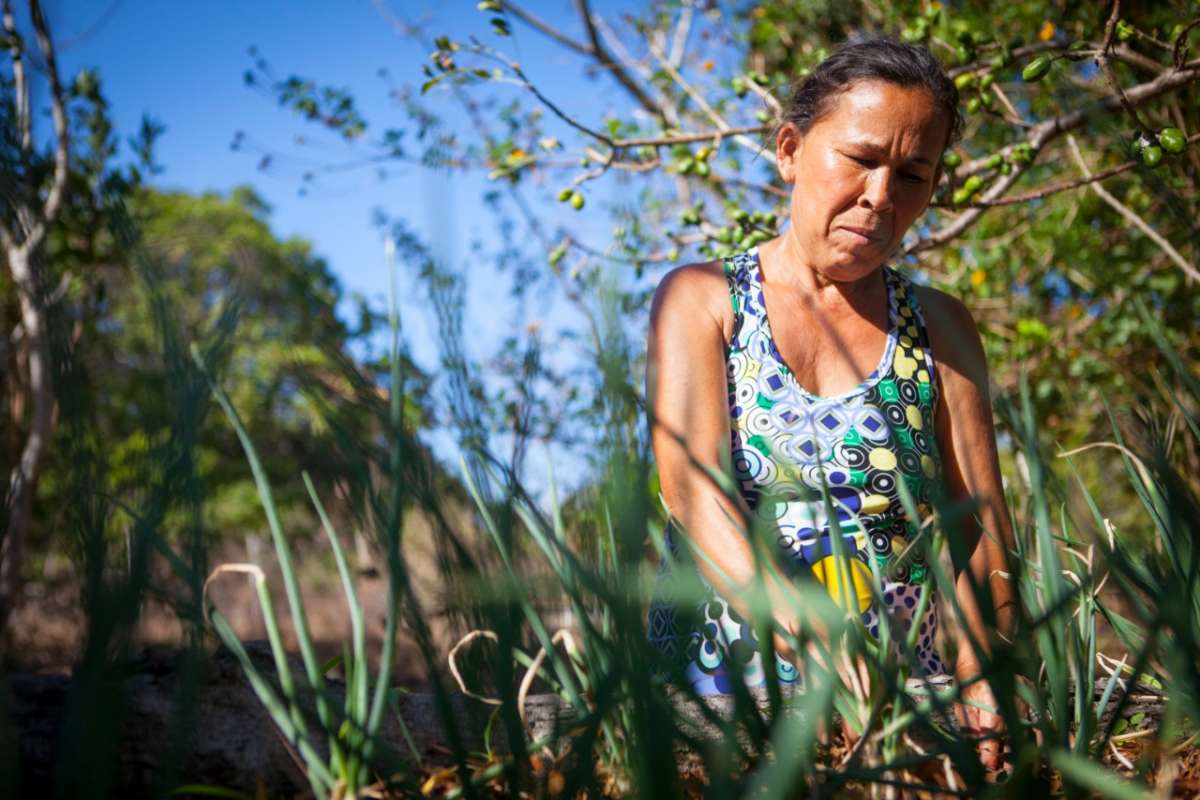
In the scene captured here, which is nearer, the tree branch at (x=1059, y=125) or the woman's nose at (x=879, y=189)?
the woman's nose at (x=879, y=189)

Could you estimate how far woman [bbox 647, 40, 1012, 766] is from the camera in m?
1.35

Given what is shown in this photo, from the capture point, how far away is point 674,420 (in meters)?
1.29

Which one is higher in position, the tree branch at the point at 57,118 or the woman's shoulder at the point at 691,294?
the tree branch at the point at 57,118

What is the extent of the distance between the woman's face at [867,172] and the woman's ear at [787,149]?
97mm

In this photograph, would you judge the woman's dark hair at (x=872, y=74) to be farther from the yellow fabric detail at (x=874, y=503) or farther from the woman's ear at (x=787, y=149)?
the yellow fabric detail at (x=874, y=503)

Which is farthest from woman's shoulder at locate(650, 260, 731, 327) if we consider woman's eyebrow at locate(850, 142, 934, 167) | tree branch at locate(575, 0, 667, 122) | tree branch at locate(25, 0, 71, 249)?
tree branch at locate(575, 0, 667, 122)

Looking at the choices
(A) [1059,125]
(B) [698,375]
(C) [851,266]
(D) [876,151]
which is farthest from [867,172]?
(A) [1059,125]

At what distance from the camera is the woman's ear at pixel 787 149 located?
1.61 metres

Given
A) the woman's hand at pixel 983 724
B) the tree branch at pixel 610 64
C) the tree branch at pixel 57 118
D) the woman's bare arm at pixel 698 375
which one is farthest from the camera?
the tree branch at pixel 610 64

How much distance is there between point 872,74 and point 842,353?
1.53 ft

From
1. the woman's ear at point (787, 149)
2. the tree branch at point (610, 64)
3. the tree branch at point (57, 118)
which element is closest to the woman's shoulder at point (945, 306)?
the woman's ear at point (787, 149)

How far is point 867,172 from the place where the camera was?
142cm

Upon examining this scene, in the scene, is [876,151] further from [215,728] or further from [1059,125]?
[215,728]

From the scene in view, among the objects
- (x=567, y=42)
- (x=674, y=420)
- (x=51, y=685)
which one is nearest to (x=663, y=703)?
(x=51, y=685)
